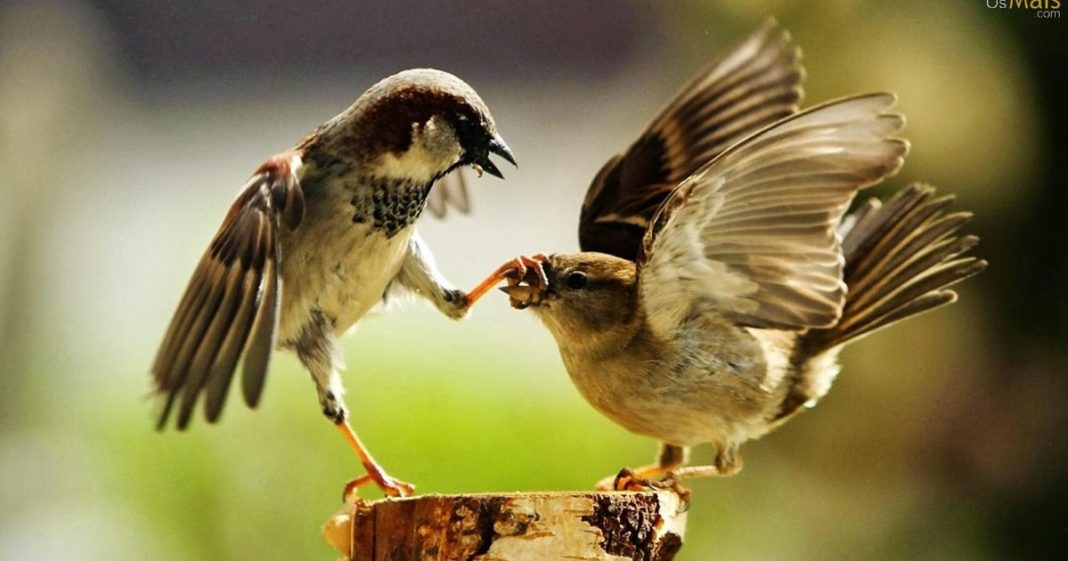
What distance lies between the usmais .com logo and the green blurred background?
2 centimetres

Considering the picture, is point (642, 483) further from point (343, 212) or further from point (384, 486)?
point (343, 212)

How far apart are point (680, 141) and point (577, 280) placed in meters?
0.28

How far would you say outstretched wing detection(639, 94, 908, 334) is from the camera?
3.64ft

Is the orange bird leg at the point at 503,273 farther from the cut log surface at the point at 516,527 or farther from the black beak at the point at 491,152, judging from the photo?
the cut log surface at the point at 516,527

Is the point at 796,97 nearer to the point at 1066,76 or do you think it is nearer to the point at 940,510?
the point at 1066,76

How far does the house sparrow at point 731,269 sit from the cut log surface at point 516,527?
0.21 meters

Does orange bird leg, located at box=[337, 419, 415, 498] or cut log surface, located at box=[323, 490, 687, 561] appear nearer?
cut log surface, located at box=[323, 490, 687, 561]

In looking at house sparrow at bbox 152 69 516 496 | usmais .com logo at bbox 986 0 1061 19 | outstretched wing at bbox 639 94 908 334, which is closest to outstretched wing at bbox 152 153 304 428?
house sparrow at bbox 152 69 516 496

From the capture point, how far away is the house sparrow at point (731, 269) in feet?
3.75

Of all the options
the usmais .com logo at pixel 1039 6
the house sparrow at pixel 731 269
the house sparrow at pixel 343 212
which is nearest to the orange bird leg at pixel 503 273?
Answer: the house sparrow at pixel 731 269

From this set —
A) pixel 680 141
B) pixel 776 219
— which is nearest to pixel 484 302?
pixel 680 141

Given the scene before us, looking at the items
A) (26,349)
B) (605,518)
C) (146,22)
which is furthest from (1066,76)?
(26,349)

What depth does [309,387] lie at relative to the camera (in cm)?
192

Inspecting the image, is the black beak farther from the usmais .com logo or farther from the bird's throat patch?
the usmais .com logo
